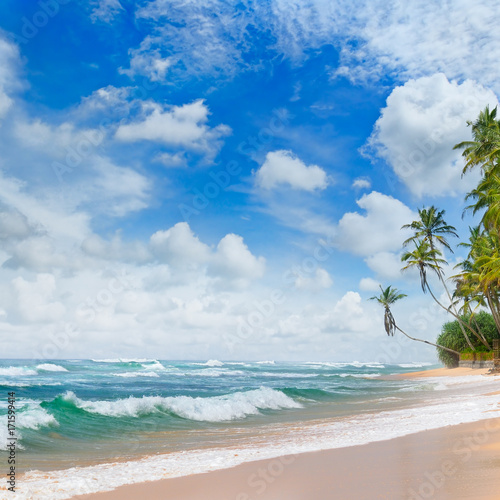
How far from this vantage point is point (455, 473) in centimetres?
532

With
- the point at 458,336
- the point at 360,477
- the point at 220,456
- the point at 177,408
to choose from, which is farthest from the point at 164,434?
the point at 458,336

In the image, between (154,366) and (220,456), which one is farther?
(154,366)

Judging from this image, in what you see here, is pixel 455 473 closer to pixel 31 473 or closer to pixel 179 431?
pixel 31 473

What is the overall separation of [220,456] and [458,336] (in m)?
41.5

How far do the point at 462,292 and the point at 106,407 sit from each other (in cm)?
3350

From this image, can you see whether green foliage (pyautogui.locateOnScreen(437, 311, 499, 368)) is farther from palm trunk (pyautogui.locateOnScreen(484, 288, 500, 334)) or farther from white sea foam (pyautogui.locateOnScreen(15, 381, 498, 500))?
white sea foam (pyautogui.locateOnScreen(15, 381, 498, 500))

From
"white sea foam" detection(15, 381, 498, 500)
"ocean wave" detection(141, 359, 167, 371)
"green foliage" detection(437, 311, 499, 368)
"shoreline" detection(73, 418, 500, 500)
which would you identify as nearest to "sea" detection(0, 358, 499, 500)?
"white sea foam" detection(15, 381, 498, 500)

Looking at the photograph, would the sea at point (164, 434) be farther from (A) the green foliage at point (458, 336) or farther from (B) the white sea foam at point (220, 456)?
(A) the green foliage at point (458, 336)

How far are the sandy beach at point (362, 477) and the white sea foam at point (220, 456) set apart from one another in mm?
472

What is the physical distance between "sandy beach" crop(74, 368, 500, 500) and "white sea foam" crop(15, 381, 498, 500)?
1.55 ft

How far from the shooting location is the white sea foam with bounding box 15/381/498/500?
628 centimetres

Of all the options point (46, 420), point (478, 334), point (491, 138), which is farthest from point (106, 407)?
point (478, 334)

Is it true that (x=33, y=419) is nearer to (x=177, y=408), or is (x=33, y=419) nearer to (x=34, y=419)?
(x=34, y=419)

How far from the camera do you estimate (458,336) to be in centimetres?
4375
